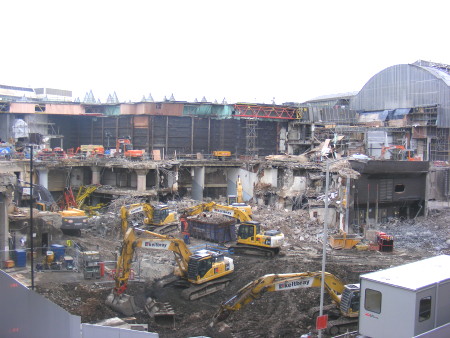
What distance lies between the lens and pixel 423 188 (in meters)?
37.4

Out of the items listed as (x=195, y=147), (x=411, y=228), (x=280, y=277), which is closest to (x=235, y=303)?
(x=280, y=277)

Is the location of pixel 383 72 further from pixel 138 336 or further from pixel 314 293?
pixel 138 336

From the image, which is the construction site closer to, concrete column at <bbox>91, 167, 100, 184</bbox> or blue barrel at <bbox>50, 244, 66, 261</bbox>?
blue barrel at <bbox>50, 244, 66, 261</bbox>

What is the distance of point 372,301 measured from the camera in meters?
13.2

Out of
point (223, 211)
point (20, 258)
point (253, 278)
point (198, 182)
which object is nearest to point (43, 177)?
point (198, 182)

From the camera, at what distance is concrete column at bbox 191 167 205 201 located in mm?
49469

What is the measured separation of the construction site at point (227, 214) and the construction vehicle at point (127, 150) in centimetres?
42

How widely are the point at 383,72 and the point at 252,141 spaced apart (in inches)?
598

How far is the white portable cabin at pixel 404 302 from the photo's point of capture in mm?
12289

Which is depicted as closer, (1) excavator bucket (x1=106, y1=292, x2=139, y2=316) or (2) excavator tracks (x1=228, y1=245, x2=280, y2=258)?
(1) excavator bucket (x1=106, y1=292, x2=139, y2=316)

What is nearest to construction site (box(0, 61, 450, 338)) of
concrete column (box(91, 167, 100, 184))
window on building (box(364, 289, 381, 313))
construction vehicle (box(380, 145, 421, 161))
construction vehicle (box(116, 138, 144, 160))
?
window on building (box(364, 289, 381, 313))

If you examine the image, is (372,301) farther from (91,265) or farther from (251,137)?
(251,137)

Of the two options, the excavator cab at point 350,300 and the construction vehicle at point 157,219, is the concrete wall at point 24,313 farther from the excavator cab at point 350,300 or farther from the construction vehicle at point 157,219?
the construction vehicle at point 157,219

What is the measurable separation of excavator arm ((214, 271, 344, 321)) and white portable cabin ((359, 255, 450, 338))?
3.80 metres
